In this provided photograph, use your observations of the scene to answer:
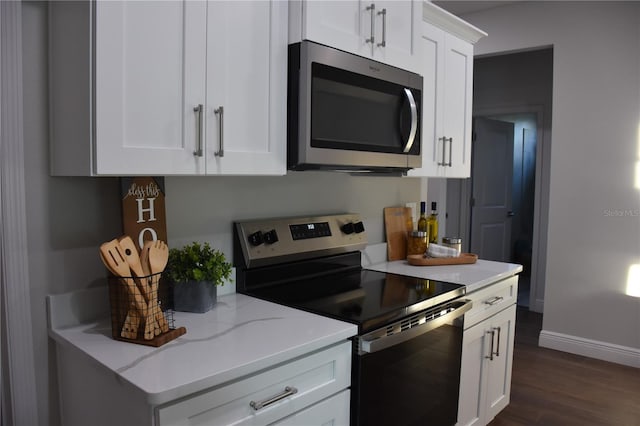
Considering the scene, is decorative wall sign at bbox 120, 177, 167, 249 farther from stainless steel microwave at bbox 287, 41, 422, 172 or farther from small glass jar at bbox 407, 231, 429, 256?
small glass jar at bbox 407, 231, 429, 256

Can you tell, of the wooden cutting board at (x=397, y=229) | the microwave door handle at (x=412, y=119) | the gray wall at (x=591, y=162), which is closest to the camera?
the microwave door handle at (x=412, y=119)

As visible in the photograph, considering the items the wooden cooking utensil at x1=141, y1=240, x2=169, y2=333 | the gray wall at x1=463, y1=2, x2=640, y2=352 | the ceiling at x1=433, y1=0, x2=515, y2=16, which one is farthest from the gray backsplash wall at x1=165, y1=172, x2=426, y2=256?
the ceiling at x1=433, y1=0, x2=515, y2=16

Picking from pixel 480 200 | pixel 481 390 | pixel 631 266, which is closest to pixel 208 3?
pixel 481 390

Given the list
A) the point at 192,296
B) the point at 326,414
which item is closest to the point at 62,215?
the point at 192,296

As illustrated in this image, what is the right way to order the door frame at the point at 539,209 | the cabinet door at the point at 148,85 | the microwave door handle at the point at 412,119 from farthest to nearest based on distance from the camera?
the door frame at the point at 539,209, the microwave door handle at the point at 412,119, the cabinet door at the point at 148,85

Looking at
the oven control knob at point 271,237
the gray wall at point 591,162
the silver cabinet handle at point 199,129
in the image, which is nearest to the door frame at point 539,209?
the gray wall at point 591,162

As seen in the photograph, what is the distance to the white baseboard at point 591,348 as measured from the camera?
3512mm

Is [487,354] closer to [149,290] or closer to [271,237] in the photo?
[271,237]

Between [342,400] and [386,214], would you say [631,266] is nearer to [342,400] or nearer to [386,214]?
[386,214]

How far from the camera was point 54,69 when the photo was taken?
1.43 meters

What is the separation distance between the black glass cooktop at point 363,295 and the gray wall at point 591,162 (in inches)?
82.7

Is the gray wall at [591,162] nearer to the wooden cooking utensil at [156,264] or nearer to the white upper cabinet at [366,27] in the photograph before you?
the white upper cabinet at [366,27]

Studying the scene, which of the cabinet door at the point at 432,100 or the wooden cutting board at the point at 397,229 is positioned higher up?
the cabinet door at the point at 432,100

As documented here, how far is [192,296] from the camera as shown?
161 cm
